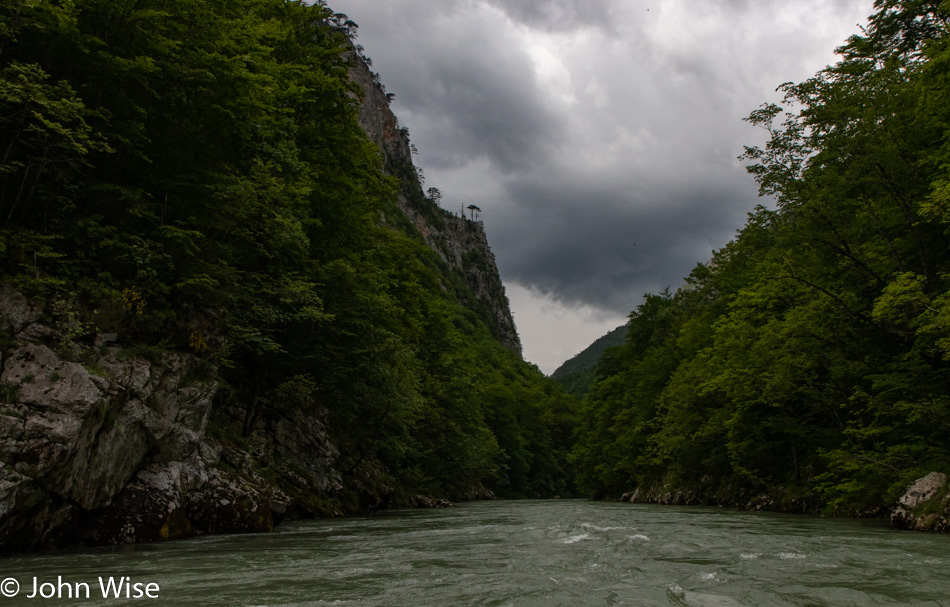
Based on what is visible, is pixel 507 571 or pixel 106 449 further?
pixel 106 449

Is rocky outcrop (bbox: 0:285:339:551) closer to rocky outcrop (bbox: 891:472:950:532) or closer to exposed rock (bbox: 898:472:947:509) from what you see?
rocky outcrop (bbox: 891:472:950:532)

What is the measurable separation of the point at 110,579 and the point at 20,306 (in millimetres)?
4914

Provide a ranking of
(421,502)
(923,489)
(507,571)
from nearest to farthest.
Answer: (507,571), (923,489), (421,502)

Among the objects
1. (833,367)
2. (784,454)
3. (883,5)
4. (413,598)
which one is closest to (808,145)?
(883,5)

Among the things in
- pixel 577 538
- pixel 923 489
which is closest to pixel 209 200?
pixel 577 538

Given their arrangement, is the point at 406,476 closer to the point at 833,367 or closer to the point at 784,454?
the point at 784,454

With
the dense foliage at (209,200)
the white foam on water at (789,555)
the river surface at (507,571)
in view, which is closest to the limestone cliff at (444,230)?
the dense foliage at (209,200)

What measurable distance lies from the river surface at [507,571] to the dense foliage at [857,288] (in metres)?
4.92

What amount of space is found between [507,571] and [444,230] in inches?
5658

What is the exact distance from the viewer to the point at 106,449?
30.3 ft

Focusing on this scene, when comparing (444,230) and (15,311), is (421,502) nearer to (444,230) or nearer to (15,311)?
(15,311)

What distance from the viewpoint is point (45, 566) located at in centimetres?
695

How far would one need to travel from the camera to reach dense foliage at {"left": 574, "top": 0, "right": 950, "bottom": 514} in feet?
46.1

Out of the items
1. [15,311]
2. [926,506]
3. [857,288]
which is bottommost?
[926,506]
